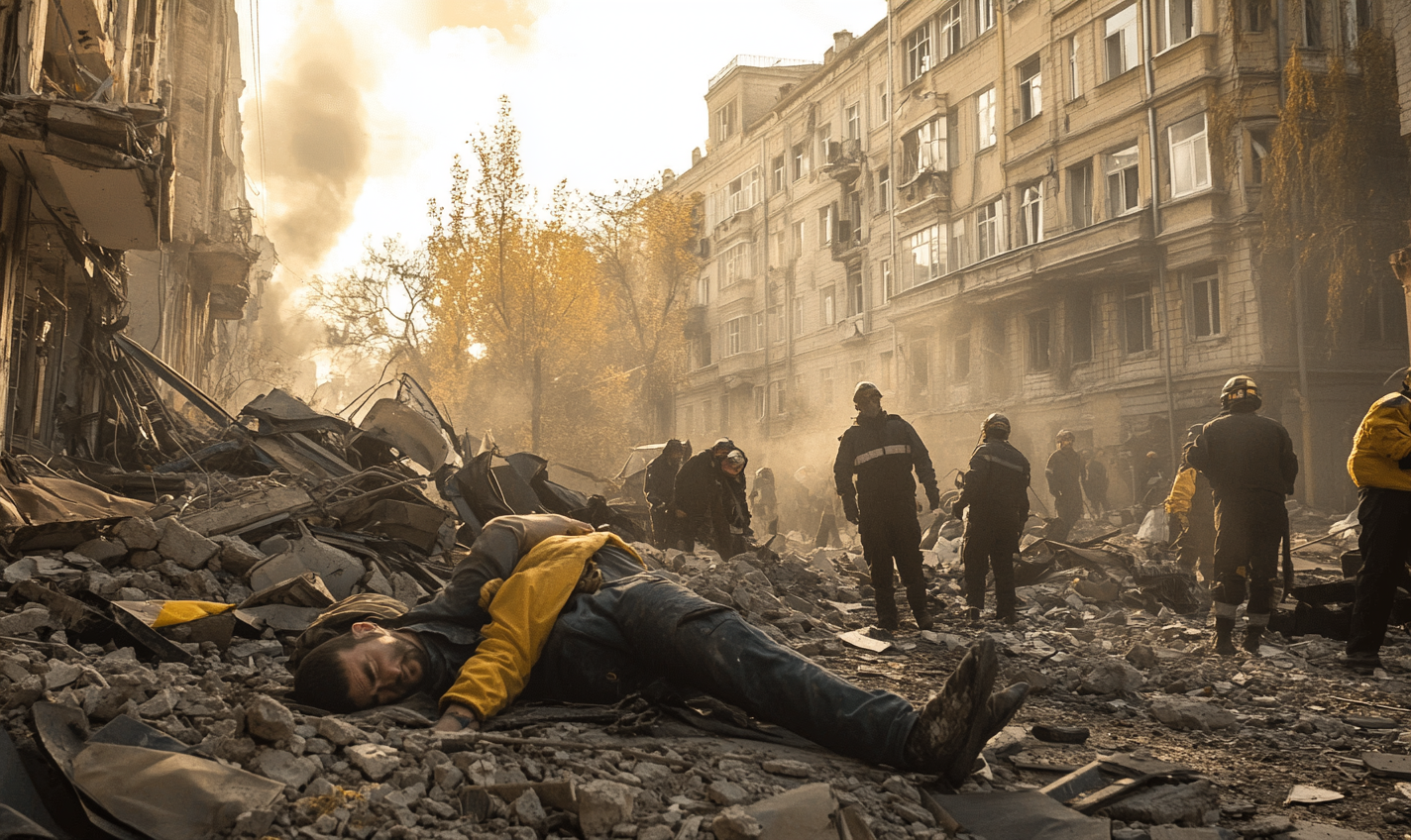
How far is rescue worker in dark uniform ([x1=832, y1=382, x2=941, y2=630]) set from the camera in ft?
25.9

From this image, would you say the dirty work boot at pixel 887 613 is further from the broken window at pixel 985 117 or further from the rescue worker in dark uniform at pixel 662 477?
the broken window at pixel 985 117

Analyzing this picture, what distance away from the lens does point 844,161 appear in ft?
110

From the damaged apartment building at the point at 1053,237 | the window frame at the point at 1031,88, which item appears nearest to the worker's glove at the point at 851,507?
the damaged apartment building at the point at 1053,237

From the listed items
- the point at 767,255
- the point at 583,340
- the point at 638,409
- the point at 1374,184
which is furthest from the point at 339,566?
the point at 638,409

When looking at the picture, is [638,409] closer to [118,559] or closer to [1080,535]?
[1080,535]

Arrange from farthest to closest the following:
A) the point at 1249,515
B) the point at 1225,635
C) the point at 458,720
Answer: the point at 1249,515, the point at 1225,635, the point at 458,720

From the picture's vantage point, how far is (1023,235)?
25.0 m

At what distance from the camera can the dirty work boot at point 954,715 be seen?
3.01 m

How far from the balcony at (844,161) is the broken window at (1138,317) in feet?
44.2

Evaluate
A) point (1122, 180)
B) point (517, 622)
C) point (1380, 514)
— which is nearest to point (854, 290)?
point (1122, 180)

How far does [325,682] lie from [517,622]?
701 mm

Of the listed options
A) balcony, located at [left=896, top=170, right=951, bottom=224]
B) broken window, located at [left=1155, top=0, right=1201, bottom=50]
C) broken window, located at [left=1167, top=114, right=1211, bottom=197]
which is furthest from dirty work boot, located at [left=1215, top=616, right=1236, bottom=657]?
balcony, located at [left=896, top=170, right=951, bottom=224]

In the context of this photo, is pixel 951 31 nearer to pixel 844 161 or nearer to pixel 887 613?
pixel 844 161

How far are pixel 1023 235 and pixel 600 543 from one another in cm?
2349
